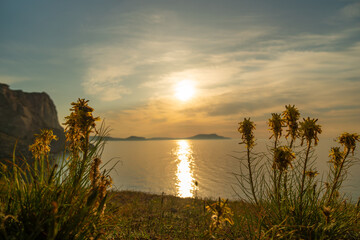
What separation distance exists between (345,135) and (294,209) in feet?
6.93

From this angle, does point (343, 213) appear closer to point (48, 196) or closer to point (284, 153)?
point (284, 153)

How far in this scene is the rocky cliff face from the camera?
113 metres

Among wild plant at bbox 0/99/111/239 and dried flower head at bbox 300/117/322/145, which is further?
dried flower head at bbox 300/117/322/145

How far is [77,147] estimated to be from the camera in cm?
321

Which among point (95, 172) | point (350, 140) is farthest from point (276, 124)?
point (95, 172)

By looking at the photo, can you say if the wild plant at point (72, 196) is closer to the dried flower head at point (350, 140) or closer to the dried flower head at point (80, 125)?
the dried flower head at point (80, 125)

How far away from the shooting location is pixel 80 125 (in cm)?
317

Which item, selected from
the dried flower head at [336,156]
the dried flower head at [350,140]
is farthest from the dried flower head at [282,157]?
the dried flower head at [336,156]

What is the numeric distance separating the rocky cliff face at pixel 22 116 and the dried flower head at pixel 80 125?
349 ft

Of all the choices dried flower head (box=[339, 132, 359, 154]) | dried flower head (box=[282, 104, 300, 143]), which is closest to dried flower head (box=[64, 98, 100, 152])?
dried flower head (box=[282, 104, 300, 143])

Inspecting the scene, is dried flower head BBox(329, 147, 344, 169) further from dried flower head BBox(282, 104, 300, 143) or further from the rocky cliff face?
the rocky cliff face

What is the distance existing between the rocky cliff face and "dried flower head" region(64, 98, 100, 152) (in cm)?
10632

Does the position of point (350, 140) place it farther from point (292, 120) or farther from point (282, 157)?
point (282, 157)

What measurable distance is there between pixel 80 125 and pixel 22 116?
151 metres
